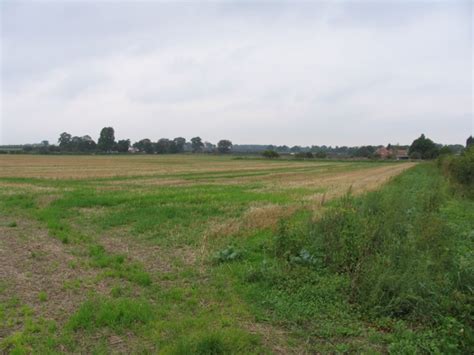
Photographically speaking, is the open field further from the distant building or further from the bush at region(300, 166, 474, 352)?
the distant building

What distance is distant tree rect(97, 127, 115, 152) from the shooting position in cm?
14800

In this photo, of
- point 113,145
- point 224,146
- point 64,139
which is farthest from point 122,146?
point 224,146

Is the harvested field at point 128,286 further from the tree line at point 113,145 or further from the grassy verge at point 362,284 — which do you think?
the tree line at point 113,145

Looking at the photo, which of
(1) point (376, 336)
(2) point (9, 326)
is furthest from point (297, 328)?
(2) point (9, 326)

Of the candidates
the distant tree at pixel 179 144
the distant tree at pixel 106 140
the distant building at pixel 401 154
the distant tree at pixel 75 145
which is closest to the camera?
the distant building at pixel 401 154

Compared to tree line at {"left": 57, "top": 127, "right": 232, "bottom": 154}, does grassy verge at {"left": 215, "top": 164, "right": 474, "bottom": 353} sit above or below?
below

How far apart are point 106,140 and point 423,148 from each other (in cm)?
13670

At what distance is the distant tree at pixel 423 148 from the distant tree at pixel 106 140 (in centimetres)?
13293

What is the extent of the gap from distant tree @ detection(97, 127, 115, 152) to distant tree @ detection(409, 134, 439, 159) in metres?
133

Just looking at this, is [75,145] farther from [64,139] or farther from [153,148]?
[153,148]

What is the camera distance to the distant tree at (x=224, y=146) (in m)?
176

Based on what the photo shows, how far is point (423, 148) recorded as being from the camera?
121 metres

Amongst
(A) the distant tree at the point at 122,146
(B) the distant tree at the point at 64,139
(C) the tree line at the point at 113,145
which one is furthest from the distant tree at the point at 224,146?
(B) the distant tree at the point at 64,139

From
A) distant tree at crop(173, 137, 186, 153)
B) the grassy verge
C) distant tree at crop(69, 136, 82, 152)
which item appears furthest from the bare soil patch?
distant tree at crop(173, 137, 186, 153)
